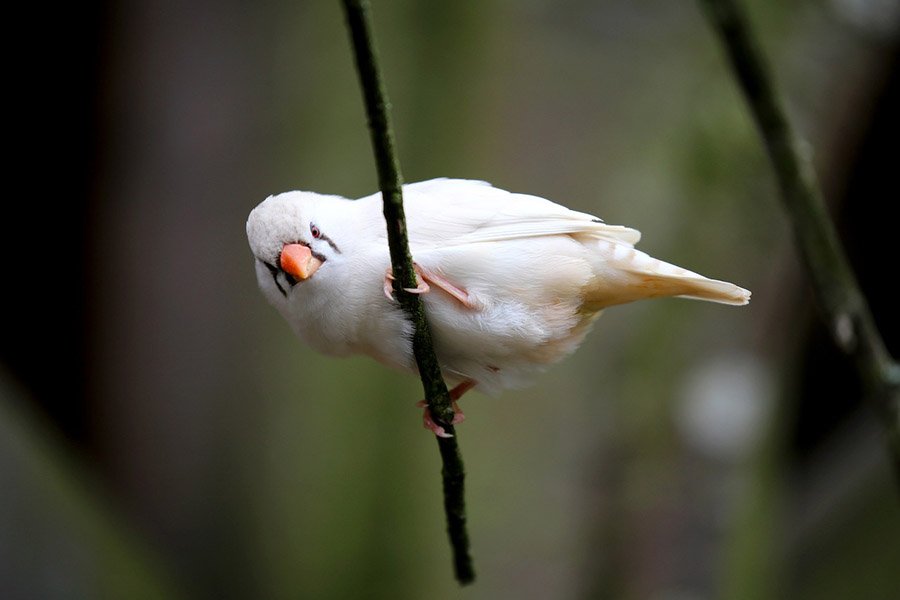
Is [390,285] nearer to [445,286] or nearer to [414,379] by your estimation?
[445,286]

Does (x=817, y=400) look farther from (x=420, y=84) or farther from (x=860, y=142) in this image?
(x=420, y=84)

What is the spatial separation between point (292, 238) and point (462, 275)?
319 millimetres

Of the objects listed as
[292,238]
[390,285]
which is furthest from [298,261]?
[390,285]

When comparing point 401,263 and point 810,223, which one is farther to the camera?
Answer: point 810,223

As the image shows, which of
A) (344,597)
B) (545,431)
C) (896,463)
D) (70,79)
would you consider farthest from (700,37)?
(70,79)

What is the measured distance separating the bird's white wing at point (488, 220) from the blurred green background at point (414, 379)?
2.01 meters

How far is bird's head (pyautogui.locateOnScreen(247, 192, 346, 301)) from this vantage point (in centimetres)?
171

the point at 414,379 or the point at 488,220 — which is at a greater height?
the point at 488,220

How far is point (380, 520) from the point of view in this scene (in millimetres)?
4141

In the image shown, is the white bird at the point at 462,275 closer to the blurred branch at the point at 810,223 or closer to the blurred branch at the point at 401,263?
the blurred branch at the point at 401,263

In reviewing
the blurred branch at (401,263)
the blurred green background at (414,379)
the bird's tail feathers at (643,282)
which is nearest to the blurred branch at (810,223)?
the bird's tail feathers at (643,282)

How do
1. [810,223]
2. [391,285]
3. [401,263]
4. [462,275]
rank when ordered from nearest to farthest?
[401,263]
[391,285]
[462,275]
[810,223]

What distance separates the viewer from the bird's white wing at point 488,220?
1.79m

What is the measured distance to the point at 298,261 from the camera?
5.53 feet
